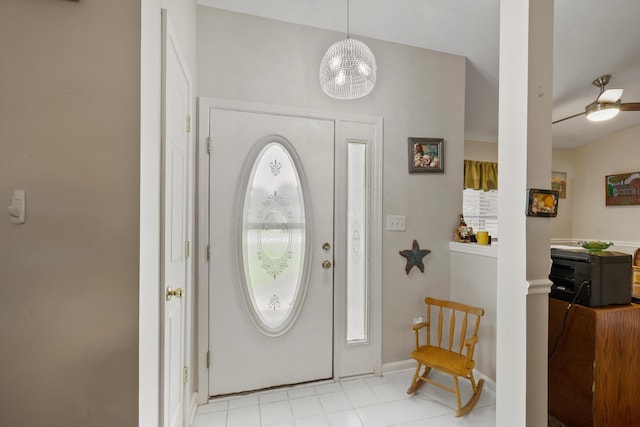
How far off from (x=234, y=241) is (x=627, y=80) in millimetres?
4254

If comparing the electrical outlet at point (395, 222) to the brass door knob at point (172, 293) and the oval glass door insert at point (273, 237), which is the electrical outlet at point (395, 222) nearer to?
the oval glass door insert at point (273, 237)

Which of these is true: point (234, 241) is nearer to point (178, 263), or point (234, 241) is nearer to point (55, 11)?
point (178, 263)

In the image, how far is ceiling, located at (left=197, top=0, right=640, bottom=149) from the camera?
2.05m

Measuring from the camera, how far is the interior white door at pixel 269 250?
202 cm

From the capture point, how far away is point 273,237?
2.14 m

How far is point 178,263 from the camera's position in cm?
152

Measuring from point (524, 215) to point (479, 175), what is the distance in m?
3.44

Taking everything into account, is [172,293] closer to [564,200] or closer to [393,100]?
[393,100]

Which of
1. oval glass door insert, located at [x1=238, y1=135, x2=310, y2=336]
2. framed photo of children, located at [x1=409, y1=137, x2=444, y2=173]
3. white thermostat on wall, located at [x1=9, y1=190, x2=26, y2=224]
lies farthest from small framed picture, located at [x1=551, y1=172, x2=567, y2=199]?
white thermostat on wall, located at [x1=9, y1=190, x2=26, y2=224]

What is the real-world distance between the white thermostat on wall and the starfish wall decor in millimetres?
2228

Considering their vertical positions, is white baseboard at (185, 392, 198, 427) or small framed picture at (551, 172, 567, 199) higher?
small framed picture at (551, 172, 567, 199)

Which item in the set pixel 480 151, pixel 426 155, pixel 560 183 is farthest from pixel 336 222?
pixel 560 183

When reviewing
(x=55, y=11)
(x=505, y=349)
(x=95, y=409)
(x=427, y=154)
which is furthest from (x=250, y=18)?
(x=505, y=349)

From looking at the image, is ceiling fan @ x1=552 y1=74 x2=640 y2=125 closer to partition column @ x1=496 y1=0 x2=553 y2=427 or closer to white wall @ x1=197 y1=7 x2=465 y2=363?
white wall @ x1=197 y1=7 x2=465 y2=363
